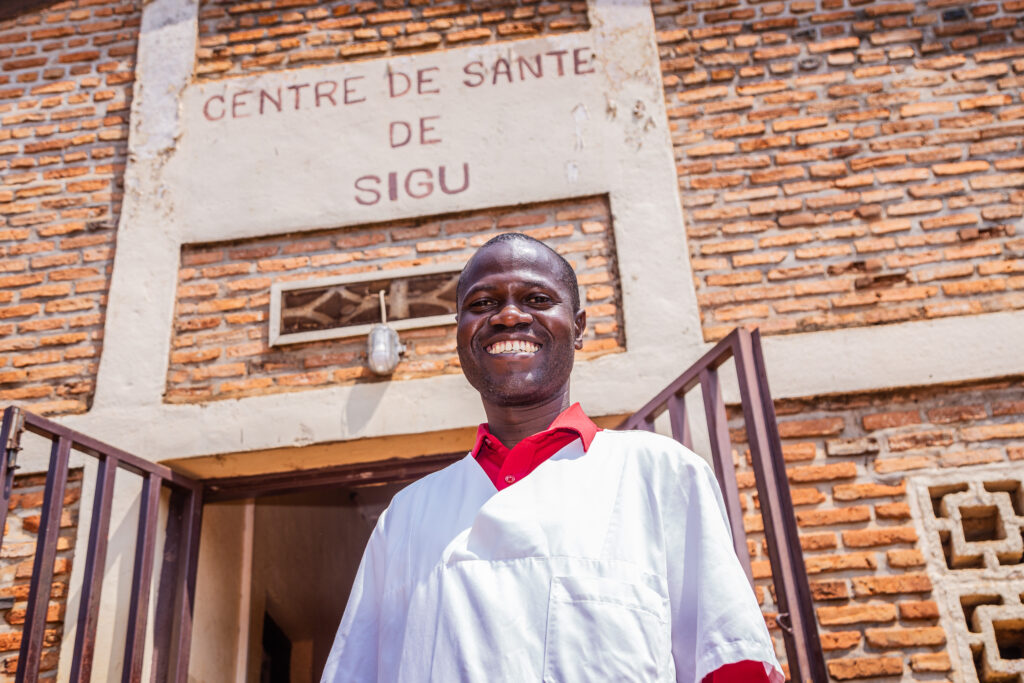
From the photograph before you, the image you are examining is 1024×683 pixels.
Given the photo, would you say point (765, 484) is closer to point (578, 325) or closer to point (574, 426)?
point (578, 325)

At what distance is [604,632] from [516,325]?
2.33 ft

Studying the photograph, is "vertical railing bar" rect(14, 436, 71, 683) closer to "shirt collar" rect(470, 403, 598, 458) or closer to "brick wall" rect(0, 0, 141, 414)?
"brick wall" rect(0, 0, 141, 414)

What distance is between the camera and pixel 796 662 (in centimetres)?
230

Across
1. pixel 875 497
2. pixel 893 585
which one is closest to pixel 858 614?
pixel 893 585

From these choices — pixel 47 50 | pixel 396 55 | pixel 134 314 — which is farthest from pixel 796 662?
pixel 47 50

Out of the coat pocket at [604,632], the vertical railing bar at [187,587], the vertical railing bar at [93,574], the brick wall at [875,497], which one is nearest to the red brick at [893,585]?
the brick wall at [875,497]

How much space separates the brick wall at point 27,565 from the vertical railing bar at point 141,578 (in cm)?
30

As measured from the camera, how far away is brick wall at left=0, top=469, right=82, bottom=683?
332cm

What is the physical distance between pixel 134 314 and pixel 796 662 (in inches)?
123

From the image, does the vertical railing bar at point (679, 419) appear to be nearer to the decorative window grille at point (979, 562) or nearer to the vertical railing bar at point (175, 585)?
the decorative window grille at point (979, 562)

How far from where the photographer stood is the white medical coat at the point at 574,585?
128 cm

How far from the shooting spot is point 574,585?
4.34 ft

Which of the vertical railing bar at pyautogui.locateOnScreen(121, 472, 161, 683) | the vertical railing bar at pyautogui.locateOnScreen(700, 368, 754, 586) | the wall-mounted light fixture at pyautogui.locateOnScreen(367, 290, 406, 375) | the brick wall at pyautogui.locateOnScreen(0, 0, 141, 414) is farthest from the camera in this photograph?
the brick wall at pyautogui.locateOnScreen(0, 0, 141, 414)

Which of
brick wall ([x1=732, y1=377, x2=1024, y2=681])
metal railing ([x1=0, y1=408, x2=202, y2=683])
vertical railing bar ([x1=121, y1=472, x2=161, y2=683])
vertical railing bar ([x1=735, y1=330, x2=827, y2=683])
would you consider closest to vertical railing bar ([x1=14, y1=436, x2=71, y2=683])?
metal railing ([x1=0, y1=408, x2=202, y2=683])
